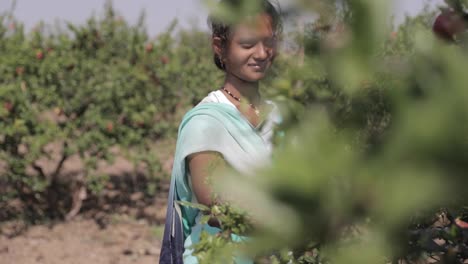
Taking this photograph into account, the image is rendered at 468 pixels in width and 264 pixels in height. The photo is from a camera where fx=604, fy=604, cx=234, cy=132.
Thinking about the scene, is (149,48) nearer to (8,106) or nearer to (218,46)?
(8,106)

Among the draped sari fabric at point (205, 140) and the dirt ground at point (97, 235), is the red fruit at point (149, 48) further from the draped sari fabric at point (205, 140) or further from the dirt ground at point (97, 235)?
the draped sari fabric at point (205, 140)

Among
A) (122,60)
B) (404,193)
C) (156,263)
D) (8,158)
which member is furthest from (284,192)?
(122,60)

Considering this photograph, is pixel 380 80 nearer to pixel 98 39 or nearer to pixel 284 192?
pixel 284 192

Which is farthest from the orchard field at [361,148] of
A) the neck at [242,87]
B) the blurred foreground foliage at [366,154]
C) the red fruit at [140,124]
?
the red fruit at [140,124]

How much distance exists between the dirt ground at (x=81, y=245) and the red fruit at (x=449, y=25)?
15.4 feet

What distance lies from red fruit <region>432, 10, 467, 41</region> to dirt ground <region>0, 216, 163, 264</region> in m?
4.70

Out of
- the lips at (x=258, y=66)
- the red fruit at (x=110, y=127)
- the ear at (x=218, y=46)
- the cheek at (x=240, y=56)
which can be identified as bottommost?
the red fruit at (x=110, y=127)

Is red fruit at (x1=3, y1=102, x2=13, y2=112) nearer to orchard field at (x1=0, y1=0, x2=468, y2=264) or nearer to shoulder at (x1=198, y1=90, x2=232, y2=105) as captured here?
shoulder at (x1=198, y1=90, x2=232, y2=105)

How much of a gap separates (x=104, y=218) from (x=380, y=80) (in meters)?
5.90

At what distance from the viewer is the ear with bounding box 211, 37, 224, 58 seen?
189 cm

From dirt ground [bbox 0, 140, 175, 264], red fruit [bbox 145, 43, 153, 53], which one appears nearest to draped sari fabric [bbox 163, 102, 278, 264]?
dirt ground [bbox 0, 140, 175, 264]

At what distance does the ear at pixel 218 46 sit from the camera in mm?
1891

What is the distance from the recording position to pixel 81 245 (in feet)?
17.6

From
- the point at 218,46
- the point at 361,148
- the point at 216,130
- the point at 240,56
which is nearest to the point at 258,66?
the point at 240,56
